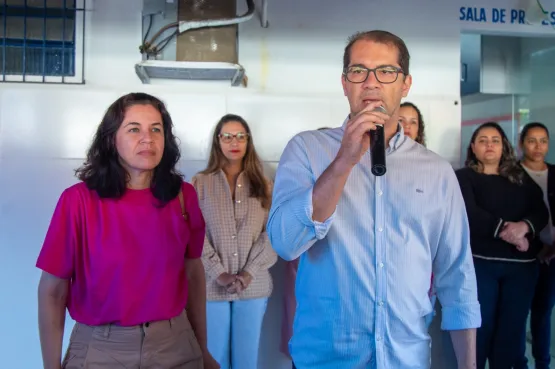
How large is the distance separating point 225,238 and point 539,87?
357cm

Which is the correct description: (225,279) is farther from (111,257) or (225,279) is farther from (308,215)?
(308,215)

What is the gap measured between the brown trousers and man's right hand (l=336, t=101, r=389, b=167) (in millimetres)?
891

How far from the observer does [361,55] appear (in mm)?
1316

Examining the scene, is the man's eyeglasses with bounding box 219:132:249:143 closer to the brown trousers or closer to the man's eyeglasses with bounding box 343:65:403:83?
the brown trousers

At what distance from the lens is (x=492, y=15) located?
3.70 metres

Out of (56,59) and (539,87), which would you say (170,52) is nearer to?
(56,59)

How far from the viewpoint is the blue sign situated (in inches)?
145

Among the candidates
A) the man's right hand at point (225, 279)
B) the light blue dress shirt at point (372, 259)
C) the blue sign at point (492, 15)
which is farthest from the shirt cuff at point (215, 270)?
the blue sign at point (492, 15)

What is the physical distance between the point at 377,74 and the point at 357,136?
0.75ft

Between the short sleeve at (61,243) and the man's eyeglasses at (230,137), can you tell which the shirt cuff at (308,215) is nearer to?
the short sleeve at (61,243)

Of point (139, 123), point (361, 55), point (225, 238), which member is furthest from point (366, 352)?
point (225, 238)

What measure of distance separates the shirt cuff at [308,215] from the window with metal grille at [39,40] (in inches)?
106

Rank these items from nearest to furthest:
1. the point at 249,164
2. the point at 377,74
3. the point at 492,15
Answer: the point at 377,74, the point at 249,164, the point at 492,15

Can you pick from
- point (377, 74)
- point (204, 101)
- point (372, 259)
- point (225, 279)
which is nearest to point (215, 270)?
point (225, 279)
